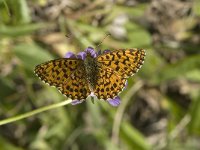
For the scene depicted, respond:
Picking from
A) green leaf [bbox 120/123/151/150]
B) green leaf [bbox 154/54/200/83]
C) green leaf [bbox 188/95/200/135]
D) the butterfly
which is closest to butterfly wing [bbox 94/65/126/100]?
the butterfly

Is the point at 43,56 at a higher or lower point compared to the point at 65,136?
higher

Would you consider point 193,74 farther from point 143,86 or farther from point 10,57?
point 10,57

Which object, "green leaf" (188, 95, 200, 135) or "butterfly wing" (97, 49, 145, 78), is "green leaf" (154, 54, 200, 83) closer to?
"green leaf" (188, 95, 200, 135)

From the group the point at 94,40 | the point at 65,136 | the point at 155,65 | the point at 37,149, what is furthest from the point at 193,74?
the point at 37,149

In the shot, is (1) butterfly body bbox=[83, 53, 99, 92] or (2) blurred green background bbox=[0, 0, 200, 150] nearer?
(1) butterfly body bbox=[83, 53, 99, 92]

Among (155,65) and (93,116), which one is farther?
(155,65)

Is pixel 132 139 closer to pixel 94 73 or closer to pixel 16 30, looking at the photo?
pixel 16 30
